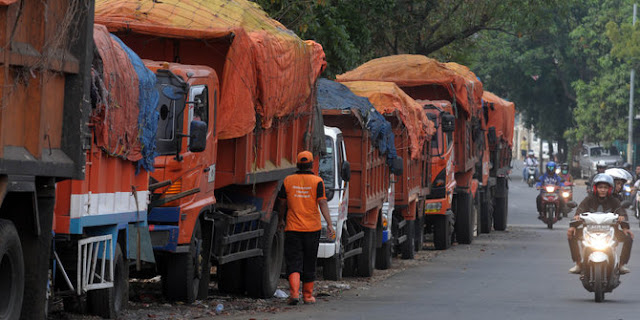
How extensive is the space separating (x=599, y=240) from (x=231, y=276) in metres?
4.18

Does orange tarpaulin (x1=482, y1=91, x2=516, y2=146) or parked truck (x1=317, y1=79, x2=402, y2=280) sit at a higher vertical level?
orange tarpaulin (x1=482, y1=91, x2=516, y2=146)

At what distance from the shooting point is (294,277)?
14.3 meters

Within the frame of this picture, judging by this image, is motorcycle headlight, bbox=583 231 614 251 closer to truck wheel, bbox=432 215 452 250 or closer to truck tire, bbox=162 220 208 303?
truck tire, bbox=162 220 208 303

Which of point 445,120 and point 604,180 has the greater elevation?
point 445,120

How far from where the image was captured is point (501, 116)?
3675 cm

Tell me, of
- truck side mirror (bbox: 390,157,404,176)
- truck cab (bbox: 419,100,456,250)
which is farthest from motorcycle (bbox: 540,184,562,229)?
truck side mirror (bbox: 390,157,404,176)

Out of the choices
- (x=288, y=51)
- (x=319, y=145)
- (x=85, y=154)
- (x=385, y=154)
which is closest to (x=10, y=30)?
(x=85, y=154)

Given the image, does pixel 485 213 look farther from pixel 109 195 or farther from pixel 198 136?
pixel 109 195

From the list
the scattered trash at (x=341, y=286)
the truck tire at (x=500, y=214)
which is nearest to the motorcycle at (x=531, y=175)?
the truck tire at (x=500, y=214)

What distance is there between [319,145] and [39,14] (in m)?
8.48

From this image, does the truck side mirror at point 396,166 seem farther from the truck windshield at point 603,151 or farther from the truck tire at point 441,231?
the truck windshield at point 603,151

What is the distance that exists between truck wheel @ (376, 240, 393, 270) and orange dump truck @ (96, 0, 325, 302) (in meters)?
4.95

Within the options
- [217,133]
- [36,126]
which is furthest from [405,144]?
[36,126]

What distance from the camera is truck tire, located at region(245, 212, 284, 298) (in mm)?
15102
